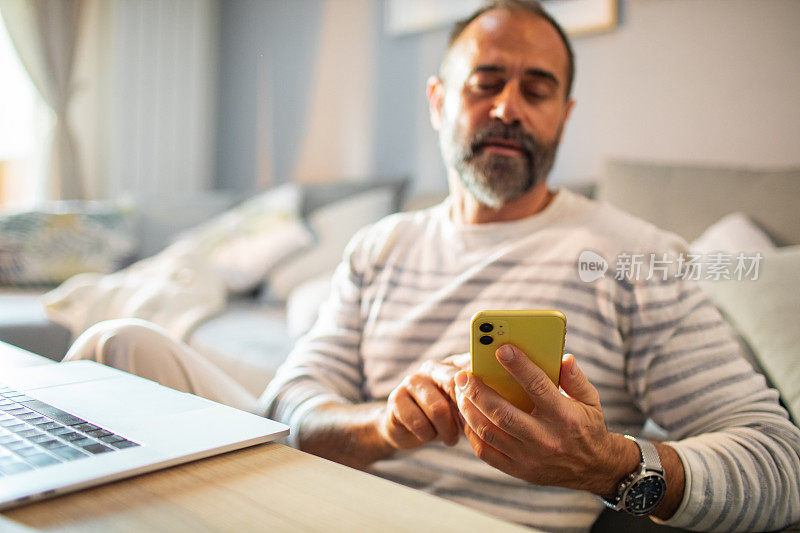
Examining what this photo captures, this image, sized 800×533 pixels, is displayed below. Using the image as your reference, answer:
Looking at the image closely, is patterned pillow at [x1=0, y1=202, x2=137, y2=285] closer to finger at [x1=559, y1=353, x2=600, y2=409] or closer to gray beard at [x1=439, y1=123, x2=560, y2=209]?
gray beard at [x1=439, y1=123, x2=560, y2=209]

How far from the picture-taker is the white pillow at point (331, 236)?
159 cm

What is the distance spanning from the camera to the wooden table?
0.29 metres

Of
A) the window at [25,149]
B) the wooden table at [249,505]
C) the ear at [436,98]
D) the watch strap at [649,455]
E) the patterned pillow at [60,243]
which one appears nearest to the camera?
the wooden table at [249,505]

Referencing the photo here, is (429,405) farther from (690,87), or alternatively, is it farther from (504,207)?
(690,87)

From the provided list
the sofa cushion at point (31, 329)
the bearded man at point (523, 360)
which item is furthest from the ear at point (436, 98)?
the sofa cushion at point (31, 329)

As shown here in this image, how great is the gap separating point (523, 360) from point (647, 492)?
Result: 204 mm

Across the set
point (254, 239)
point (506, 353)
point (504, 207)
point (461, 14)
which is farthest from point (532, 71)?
point (254, 239)

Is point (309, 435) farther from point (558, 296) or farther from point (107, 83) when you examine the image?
point (107, 83)

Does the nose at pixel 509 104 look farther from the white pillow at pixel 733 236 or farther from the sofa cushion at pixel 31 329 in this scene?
the sofa cushion at pixel 31 329

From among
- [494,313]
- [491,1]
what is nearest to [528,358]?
[494,313]

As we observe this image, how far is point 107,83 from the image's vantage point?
2.20 metres

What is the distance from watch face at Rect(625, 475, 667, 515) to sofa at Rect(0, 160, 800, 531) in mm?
49

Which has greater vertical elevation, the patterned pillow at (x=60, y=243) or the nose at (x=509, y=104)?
the nose at (x=509, y=104)

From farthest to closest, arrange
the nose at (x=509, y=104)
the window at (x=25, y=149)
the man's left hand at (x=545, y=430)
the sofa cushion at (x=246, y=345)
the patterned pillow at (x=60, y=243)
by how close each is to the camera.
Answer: the window at (x=25, y=149)
the patterned pillow at (x=60, y=243)
the sofa cushion at (x=246, y=345)
the nose at (x=509, y=104)
the man's left hand at (x=545, y=430)
